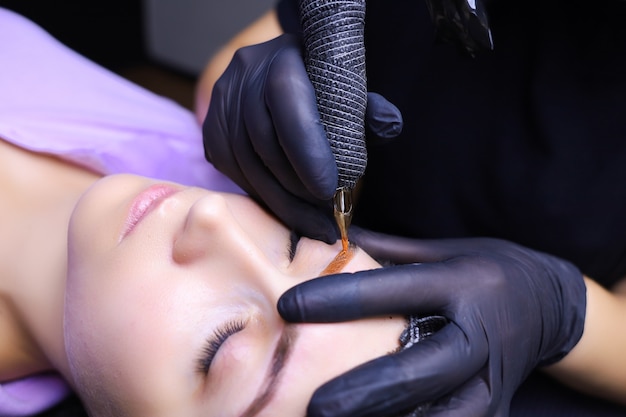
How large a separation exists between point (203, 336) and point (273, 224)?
0.67 feet

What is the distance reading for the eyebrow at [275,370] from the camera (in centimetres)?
76

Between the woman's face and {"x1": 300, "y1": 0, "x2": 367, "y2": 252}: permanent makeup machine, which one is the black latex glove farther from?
{"x1": 300, "y1": 0, "x2": 367, "y2": 252}: permanent makeup machine

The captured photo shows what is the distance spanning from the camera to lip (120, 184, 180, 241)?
2.81 ft

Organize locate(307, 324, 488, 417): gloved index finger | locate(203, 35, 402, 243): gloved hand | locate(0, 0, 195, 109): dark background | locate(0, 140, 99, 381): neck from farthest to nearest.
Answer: locate(0, 0, 195, 109): dark background, locate(0, 140, 99, 381): neck, locate(203, 35, 402, 243): gloved hand, locate(307, 324, 488, 417): gloved index finger

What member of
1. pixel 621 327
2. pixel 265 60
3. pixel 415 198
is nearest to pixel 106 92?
pixel 265 60

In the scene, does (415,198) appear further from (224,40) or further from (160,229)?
(224,40)

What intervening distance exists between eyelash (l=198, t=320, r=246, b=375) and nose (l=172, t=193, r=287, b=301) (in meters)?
0.05

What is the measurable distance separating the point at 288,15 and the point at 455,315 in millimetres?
708

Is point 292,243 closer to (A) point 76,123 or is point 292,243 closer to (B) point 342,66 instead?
(B) point 342,66

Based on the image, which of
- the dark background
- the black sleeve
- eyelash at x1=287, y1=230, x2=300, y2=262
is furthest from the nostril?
the dark background

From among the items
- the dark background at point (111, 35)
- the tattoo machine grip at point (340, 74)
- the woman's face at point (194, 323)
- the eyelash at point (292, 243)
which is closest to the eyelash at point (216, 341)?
the woman's face at point (194, 323)

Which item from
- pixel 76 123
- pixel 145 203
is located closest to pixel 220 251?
pixel 145 203

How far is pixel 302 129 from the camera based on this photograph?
812 millimetres

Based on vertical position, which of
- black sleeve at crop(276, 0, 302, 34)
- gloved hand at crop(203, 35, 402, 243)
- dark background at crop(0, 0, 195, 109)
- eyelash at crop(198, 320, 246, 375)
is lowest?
dark background at crop(0, 0, 195, 109)
